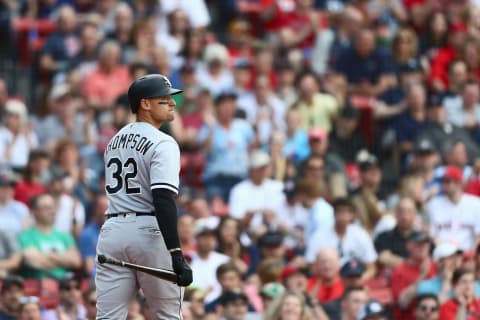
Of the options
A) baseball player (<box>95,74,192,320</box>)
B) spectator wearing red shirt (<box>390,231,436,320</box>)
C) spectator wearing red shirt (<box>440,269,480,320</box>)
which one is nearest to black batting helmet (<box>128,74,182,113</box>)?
baseball player (<box>95,74,192,320</box>)

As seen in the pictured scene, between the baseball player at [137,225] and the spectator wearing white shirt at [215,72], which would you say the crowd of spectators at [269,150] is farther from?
the baseball player at [137,225]

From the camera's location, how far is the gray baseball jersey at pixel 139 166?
8.10m

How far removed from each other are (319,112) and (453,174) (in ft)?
8.03

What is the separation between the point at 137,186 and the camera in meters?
8.22

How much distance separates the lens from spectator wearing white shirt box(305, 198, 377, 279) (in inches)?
541

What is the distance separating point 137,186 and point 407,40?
981 centimetres

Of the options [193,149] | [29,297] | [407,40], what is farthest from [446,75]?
[29,297]

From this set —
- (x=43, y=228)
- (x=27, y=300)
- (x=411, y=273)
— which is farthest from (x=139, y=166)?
(x=43, y=228)

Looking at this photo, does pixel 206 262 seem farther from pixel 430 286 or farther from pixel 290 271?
pixel 430 286

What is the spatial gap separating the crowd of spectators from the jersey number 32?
351 centimetres

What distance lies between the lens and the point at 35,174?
14508 millimetres

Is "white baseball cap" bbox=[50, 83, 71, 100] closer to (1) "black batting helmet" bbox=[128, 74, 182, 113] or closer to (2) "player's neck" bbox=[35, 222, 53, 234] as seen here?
(2) "player's neck" bbox=[35, 222, 53, 234]

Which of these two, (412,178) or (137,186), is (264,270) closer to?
(412,178)

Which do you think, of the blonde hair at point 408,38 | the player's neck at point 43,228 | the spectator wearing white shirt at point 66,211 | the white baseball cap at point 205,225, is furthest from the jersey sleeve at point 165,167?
the blonde hair at point 408,38
